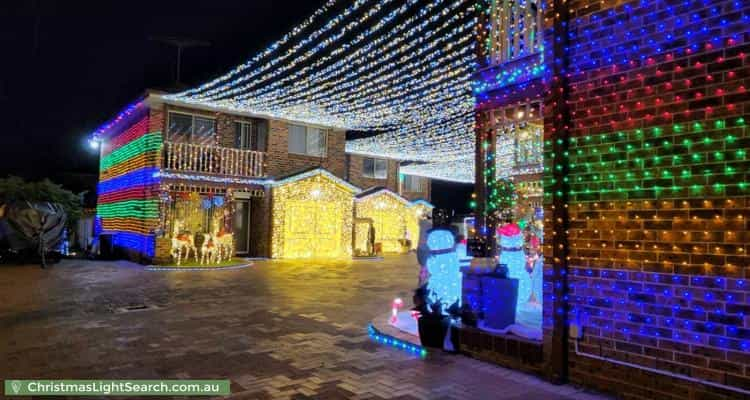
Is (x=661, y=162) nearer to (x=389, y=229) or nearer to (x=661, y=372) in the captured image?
(x=661, y=372)

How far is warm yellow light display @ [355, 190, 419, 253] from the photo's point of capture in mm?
22984

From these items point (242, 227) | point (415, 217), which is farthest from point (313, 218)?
point (415, 217)

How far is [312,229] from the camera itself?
1961 cm

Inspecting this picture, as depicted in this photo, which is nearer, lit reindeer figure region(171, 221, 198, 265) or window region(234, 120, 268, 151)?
lit reindeer figure region(171, 221, 198, 265)

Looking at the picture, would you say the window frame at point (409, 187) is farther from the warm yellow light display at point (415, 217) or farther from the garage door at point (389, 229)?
the garage door at point (389, 229)

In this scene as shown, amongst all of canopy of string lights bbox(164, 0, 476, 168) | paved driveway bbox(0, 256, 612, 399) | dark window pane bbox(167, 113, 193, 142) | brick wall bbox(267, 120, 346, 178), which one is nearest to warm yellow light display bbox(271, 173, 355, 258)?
brick wall bbox(267, 120, 346, 178)

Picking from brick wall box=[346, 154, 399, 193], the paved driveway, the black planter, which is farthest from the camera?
brick wall box=[346, 154, 399, 193]

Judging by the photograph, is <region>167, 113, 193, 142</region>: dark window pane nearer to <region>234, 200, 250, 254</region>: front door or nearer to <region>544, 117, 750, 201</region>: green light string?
<region>234, 200, 250, 254</region>: front door

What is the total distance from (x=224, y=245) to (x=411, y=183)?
13.3 meters

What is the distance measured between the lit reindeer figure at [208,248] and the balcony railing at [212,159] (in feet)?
7.86

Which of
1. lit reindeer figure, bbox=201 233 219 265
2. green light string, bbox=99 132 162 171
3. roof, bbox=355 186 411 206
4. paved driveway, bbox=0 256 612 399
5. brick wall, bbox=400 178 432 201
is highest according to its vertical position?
green light string, bbox=99 132 162 171

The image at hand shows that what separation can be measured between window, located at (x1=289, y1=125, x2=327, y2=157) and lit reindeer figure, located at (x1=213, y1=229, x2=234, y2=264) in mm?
4498

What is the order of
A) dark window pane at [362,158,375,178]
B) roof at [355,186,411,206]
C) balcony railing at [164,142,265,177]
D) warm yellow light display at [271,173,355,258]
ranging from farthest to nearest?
dark window pane at [362,158,375,178] → roof at [355,186,411,206] → warm yellow light display at [271,173,355,258] → balcony railing at [164,142,265,177]

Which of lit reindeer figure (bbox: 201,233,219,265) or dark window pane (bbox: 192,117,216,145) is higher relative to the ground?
dark window pane (bbox: 192,117,216,145)
